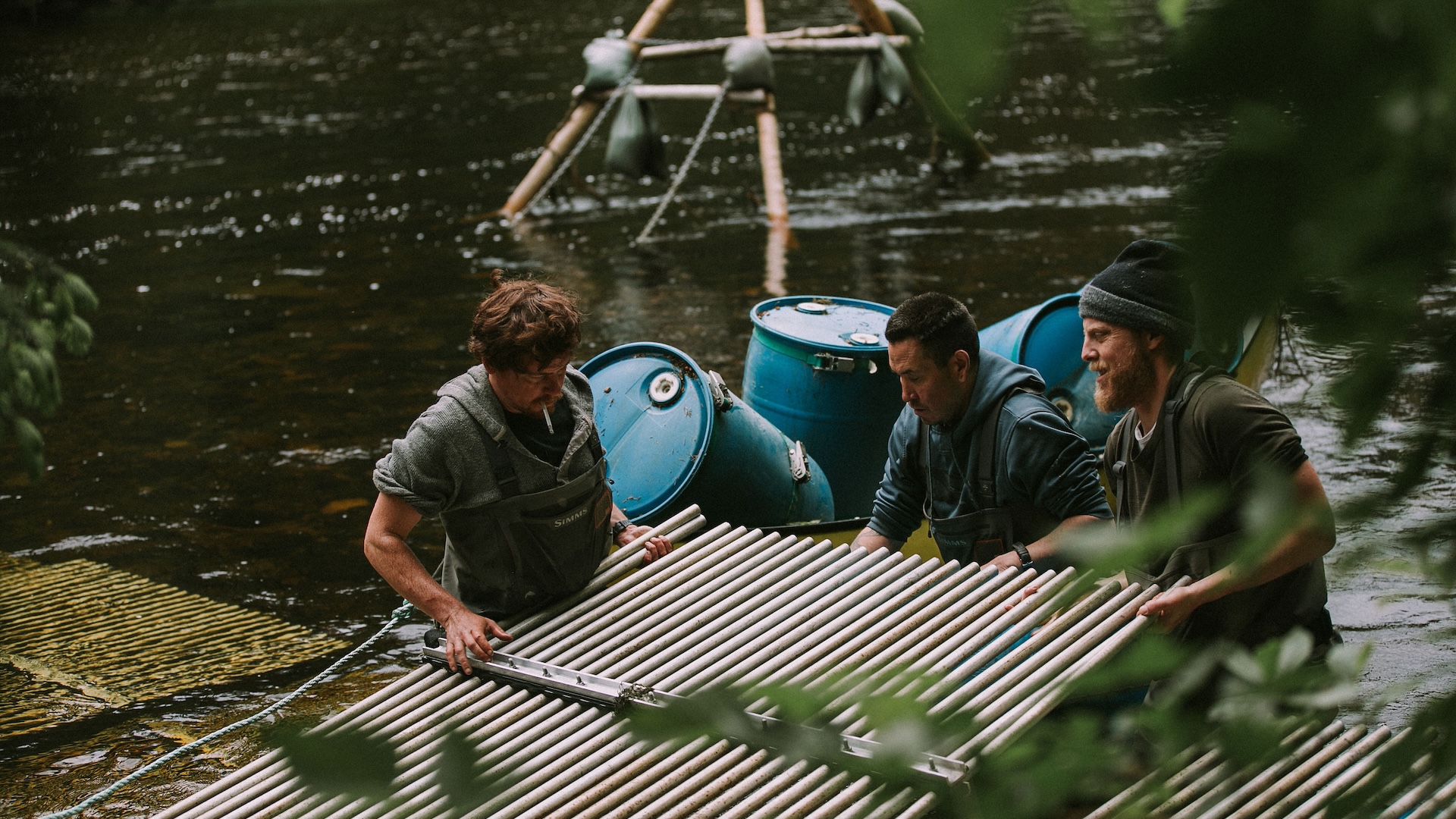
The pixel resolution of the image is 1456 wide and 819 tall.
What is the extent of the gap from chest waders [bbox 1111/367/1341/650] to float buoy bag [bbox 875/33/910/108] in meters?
10.3

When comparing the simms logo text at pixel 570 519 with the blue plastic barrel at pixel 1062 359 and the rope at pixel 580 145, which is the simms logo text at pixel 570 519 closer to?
the blue plastic barrel at pixel 1062 359

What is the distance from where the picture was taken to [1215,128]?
82cm

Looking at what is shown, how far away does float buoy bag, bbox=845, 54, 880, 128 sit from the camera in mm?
14055

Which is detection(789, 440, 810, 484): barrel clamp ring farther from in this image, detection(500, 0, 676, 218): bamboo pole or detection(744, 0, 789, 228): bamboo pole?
detection(500, 0, 676, 218): bamboo pole

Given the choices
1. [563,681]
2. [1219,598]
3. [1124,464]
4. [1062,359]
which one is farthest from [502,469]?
[1062,359]

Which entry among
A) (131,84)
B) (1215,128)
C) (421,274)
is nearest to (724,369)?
(421,274)

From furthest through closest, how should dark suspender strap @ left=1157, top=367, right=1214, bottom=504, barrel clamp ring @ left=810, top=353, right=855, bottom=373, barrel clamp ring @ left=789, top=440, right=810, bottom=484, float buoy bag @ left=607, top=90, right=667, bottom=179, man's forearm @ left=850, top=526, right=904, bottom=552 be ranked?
float buoy bag @ left=607, top=90, right=667, bottom=179, barrel clamp ring @ left=810, top=353, right=855, bottom=373, barrel clamp ring @ left=789, top=440, right=810, bottom=484, man's forearm @ left=850, top=526, right=904, bottom=552, dark suspender strap @ left=1157, top=367, right=1214, bottom=504

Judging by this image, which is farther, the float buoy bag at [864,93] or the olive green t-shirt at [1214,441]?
the float buoy bag at [864,93]

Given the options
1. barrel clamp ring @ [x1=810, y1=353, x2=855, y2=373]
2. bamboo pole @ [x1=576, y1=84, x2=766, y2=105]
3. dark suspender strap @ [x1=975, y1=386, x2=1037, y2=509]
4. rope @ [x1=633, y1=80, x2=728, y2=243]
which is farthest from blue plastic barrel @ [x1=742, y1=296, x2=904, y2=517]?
bamboo pole @ [x1=576, y1=84, x2=766, y2=105]

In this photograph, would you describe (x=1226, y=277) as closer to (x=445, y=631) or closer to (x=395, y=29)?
Result: (x=445, y=631)

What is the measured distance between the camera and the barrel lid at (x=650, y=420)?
17.9 ft

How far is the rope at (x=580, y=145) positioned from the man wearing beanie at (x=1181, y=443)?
1033 cm

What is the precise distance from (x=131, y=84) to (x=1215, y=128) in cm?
2830

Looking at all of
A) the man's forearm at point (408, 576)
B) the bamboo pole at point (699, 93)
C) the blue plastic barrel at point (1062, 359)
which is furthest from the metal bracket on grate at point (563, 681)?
the bamboo pole at point (699, 93)
